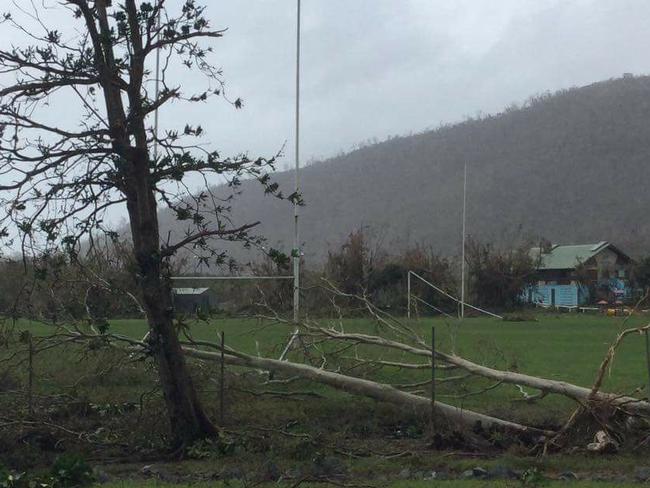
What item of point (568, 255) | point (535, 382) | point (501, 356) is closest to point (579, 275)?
point (568, 255)

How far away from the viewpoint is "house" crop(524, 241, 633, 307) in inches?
2104

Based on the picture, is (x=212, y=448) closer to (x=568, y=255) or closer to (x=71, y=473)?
(x=71, y=473)

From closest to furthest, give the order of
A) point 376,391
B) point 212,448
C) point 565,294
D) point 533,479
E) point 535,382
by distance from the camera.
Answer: point 533,479 → point 212,448 → point 535,382 → point 376,391 → point 565,294

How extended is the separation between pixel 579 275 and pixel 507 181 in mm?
57645

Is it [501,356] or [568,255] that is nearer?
[501,356]

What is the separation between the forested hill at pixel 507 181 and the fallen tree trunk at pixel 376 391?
59591 millimetres

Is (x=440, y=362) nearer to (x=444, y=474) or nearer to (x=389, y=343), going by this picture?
(x=389, y=343)

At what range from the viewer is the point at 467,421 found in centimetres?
1013

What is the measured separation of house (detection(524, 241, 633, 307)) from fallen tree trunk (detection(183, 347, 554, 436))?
40.4 metres

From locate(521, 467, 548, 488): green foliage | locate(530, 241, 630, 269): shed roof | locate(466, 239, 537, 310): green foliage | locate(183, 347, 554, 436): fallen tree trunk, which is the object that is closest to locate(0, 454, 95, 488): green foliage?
locate(521, 467, 548, 488): green foliage

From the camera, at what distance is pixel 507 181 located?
11131cm

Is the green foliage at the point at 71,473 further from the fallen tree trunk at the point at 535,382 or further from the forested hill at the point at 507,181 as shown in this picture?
the forested hill at the point at 507,181

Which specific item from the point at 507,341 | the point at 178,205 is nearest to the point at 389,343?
the point at 178,205

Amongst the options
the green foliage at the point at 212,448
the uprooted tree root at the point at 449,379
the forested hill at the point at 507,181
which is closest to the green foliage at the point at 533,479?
the uprooted tree root at the point at 449,379
